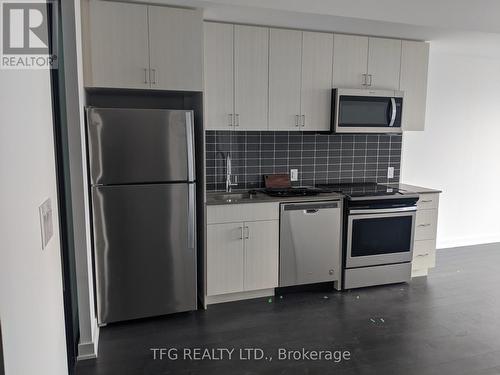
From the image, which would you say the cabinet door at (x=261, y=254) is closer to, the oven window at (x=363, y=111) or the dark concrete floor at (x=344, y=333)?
the dark concrete floor at (x=344, y=333)

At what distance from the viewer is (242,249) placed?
3.45 m

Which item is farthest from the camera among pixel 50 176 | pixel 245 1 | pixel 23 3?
pixel 245 1

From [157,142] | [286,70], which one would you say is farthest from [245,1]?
[157,142]

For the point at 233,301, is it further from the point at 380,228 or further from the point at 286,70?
the point at 286,70

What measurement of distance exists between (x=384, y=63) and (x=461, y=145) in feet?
5.98

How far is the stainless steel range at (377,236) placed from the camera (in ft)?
12.2

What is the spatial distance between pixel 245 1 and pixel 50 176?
217 centimetres

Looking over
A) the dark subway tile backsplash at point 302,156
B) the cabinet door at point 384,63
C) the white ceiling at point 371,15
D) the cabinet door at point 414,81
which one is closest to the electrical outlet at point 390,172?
the dark subway tile backsplash at point 302,156

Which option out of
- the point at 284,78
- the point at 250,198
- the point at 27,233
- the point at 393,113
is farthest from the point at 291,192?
the point at 27,233

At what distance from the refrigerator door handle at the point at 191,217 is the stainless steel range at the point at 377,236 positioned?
142cm

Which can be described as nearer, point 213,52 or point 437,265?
point 213,52

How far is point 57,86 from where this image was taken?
7.49 ft

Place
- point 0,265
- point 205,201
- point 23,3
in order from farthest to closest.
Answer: point 205,201
point 23,3
point 0,265

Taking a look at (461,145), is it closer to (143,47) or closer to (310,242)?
(310,242)
